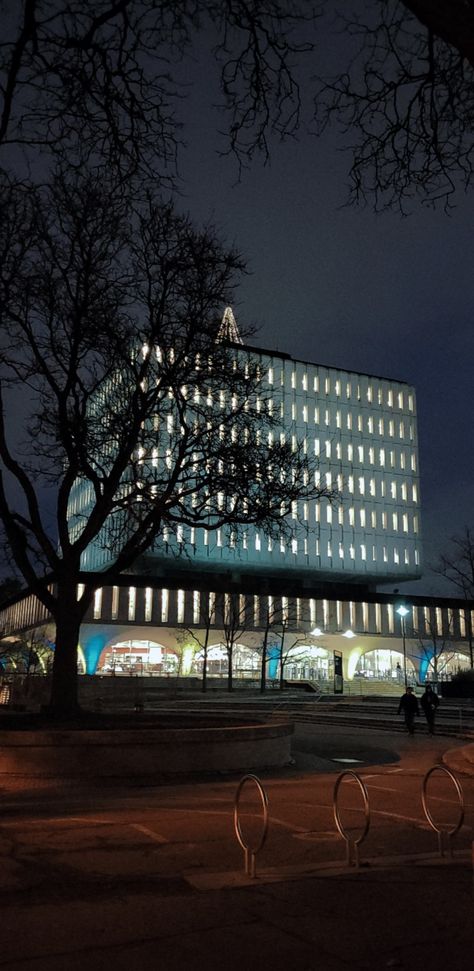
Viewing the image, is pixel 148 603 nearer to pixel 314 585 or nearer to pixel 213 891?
pixel 314 585

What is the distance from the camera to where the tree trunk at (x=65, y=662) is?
1706 centimetres

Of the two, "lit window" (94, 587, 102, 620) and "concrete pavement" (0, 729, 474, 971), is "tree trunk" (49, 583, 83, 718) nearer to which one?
"concrete pavement" (0, 729, 474, 971)

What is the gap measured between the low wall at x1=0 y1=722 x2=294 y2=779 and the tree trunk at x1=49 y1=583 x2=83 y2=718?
6.97ft

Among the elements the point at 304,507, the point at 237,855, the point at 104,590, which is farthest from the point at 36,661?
the point at 237,855

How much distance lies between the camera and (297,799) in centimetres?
1312

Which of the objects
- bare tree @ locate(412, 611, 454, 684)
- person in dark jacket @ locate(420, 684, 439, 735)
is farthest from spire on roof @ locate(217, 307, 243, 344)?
bare tree @ locate(412, 611, 454, 684)

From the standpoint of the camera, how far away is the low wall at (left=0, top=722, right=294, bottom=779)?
14.0 meters

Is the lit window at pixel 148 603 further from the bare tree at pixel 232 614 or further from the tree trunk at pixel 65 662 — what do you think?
the tree trunk at pixel 65 662

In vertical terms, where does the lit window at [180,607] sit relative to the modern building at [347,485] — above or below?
below

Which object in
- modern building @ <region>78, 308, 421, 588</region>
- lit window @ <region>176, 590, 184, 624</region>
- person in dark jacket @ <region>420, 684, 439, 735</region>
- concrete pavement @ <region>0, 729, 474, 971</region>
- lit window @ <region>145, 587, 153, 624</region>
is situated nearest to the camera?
concrete pavement @ <region>0, 729, 474, 971</region>

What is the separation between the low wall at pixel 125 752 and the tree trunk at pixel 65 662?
6.97 feet

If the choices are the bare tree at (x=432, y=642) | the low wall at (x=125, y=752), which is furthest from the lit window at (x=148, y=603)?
the low wall at (x=125, y=752)

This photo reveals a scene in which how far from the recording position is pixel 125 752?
572 inches

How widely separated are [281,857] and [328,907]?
8.84ft
